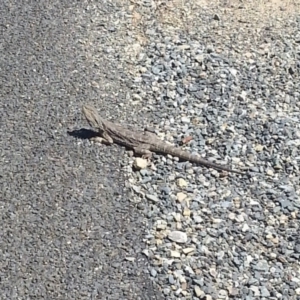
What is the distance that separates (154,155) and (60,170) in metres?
→ 1.07

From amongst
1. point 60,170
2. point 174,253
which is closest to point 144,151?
point 60,170

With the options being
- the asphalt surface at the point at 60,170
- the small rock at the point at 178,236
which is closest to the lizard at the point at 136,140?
the asphalt surface at the point at 60,170

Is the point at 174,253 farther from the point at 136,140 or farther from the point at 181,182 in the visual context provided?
the point at 136,140

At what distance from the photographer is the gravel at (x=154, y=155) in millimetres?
7055

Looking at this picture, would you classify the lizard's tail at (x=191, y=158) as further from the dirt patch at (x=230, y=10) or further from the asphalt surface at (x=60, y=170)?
the dirt patch at (x=230, y=10)

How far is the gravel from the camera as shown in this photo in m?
7.05

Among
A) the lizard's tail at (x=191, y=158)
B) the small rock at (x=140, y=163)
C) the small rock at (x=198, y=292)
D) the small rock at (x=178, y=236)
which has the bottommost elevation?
the small rock at (x=198, y=292)

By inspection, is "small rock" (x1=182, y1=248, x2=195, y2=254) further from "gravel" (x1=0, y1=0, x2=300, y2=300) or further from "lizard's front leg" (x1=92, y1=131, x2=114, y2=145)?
"lizard's front leg" (x1=92, y1=131, x2=114, y2=145)

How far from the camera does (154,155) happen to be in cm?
827

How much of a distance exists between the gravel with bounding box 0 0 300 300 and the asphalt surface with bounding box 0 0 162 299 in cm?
2

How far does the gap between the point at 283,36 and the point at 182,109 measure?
Result: 197 cm

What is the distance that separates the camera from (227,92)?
8.96m

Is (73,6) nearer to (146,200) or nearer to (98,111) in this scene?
(98,111)

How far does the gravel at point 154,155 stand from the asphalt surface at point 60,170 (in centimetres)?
2
